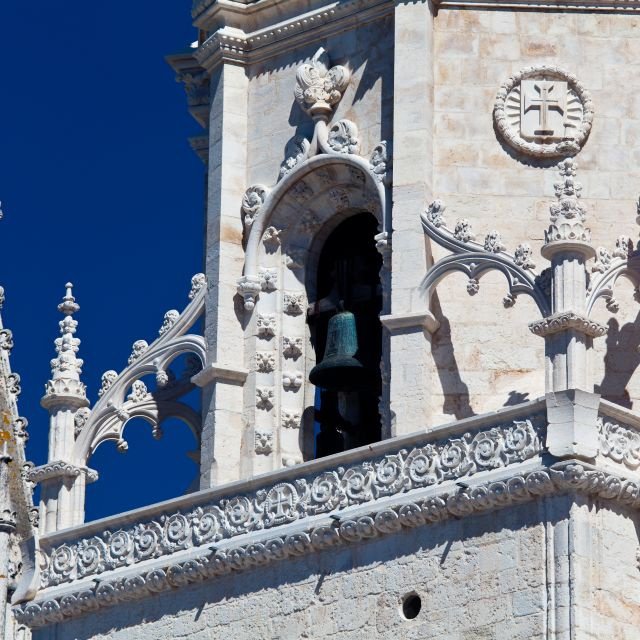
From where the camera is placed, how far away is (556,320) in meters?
47.2

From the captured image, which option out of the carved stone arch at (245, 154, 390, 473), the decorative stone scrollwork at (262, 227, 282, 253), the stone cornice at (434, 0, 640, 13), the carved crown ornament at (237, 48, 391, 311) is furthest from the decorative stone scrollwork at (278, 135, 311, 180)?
the stone cornice at (434, 0, 640, 13)

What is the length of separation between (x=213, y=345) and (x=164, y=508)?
240cm

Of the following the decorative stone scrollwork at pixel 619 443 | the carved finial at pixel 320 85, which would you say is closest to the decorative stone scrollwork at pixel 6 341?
the carved finial at pixel 320 85

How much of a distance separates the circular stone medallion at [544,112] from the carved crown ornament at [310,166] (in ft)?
4.77

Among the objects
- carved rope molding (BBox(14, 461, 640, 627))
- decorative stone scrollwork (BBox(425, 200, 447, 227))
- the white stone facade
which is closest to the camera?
carved rope molding (BBox(14, 461, 640, 627))

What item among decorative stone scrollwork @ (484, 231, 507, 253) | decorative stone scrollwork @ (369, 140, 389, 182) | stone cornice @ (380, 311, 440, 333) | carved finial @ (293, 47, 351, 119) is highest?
carved finial @ (293, 47, 351, 119)

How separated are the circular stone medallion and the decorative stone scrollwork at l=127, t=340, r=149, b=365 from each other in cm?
481

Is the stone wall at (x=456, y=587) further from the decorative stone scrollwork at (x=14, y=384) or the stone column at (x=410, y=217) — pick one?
the decorative stone scrollwork at (x=14, y=384)

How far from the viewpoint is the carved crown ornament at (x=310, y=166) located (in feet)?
168

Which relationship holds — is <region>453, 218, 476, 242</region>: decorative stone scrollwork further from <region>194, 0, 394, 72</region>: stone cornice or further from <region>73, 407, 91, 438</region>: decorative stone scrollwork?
<region>73, 407, 91, 438</region>: decorative stone scrollwork

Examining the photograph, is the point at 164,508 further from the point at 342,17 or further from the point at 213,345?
the point at 342,17

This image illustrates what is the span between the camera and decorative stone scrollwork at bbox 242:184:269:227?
5194 cm

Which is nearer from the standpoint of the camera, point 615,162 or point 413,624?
point 413,624

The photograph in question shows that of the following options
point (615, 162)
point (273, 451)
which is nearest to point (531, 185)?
point (615, 162)
